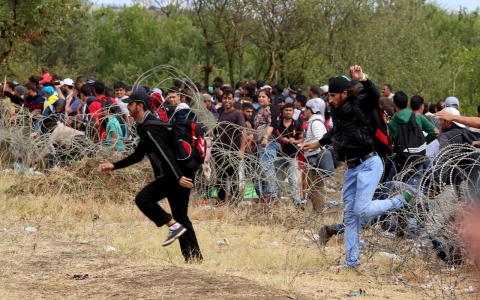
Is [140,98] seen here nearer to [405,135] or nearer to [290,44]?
[405,135]

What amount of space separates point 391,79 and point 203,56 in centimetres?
1338

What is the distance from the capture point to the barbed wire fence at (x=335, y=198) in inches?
322

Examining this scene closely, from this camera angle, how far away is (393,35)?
2561 cm

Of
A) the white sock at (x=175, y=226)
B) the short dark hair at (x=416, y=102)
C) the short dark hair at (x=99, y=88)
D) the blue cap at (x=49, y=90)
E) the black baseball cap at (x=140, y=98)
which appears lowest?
the white sock at (x=175, y=226)

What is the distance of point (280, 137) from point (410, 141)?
8.93 feet

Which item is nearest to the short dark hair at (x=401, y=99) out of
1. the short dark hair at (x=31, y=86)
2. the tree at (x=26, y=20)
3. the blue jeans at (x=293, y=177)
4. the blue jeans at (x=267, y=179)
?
the blue jeans at (x=293, y=177)

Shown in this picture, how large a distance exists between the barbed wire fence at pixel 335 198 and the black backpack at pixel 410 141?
222 millimetres

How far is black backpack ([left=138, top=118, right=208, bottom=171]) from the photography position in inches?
349

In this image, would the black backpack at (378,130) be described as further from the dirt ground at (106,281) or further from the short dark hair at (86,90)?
the short dark hair at (86,90)

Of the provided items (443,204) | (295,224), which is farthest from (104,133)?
(443,204)

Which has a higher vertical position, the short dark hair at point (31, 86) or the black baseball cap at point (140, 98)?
the black baseball cap at point (140, 98)

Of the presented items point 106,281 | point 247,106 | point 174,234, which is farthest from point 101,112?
point 106,281

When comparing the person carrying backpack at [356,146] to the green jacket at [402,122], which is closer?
the person carrying backpack at [356,146]

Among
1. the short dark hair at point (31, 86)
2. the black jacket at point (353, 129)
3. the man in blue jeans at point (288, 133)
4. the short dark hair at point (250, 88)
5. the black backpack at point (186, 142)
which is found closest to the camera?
the black jacket at point (353, 129)
